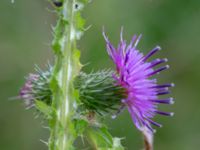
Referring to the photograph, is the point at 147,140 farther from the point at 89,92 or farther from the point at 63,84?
the point at 63,84

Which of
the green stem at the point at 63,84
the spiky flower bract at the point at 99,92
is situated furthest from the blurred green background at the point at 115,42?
the green stem at the point at 63,84

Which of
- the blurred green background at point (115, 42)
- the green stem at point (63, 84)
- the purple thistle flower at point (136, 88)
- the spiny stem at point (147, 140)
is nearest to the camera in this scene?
the green stem at point (63, 84)

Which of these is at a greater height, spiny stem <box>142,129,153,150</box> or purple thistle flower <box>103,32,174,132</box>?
purple thistle flower <box>103,32,174,132</box>

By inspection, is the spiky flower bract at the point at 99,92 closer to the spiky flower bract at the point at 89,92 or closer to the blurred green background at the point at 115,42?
the spiky flower bract at the point at 89,92

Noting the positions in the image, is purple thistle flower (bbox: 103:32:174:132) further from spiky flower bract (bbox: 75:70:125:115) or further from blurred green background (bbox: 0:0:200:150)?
blurred green background (bbox: 0:0:200:150)

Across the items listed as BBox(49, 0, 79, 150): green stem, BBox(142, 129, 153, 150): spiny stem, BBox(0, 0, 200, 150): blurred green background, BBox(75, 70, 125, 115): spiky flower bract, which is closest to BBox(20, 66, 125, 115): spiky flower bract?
BBox(75, 70, 125, 115): spiky flower bract

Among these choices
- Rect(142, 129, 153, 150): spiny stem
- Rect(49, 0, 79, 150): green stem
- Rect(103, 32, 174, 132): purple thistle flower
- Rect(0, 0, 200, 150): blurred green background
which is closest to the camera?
Rect(49, 0, 79, 150): green stem

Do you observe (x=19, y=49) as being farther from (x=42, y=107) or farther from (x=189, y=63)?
(x=42, y=107)
